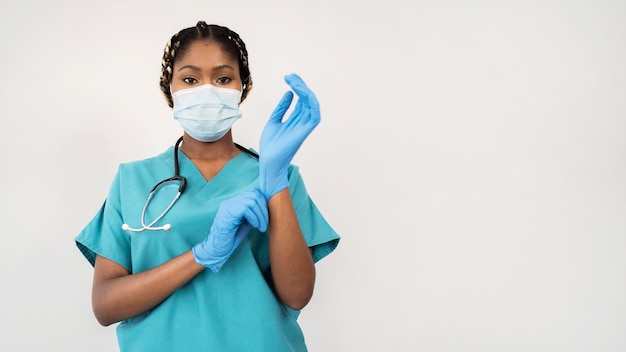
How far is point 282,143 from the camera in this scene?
1.24 metres

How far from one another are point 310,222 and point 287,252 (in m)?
0.17

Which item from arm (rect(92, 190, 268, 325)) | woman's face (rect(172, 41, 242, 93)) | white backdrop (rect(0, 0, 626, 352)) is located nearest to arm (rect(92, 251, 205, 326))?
arm (rect(92, 190, 268, 325))

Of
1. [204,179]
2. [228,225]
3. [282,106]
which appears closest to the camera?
[228,225]

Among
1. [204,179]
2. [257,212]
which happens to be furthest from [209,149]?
[257,212]

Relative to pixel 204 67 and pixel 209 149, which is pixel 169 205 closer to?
pixel 209 149

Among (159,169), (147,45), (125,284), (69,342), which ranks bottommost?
(69,342)

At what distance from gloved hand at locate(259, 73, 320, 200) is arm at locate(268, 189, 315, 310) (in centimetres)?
3

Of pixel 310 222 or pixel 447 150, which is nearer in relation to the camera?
pixel 310 222

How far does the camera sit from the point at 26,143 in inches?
76.9

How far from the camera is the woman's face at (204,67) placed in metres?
1.35

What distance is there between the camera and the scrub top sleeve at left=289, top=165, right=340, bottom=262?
4.58 feet

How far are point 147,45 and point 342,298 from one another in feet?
3.27

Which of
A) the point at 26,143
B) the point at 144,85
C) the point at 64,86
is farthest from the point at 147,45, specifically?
the point at 26,143

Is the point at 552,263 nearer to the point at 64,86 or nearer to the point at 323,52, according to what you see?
the point at 323,52
